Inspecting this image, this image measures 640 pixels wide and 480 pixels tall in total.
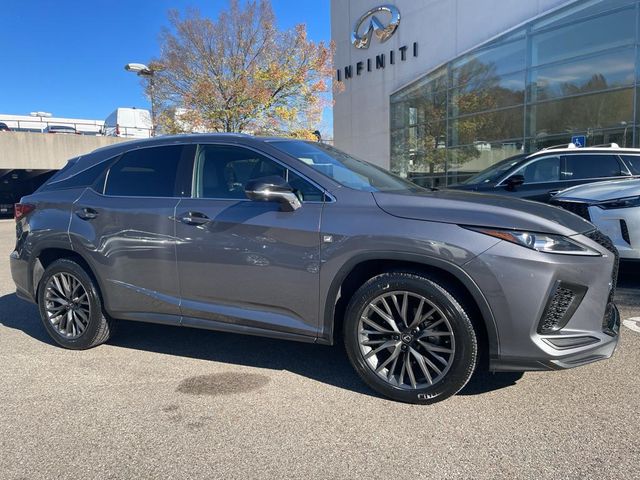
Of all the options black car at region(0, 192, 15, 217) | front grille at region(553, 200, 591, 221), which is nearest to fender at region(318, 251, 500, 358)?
front grille at region(553, 200, 591, 221)

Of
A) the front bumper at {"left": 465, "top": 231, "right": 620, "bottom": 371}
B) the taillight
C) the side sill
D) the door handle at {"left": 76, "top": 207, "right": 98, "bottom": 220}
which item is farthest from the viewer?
the taillight

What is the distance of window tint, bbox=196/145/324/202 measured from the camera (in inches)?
151

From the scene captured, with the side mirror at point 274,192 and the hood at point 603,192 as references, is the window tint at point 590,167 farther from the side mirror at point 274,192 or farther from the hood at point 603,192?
the side mirror at point 274,192

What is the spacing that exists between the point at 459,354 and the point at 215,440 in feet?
4.93

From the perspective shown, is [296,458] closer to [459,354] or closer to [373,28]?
[459,354]

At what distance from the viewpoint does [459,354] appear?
312 cm

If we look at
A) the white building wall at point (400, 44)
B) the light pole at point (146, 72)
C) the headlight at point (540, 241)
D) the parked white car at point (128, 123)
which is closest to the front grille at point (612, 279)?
the headlight at point (540, 241)

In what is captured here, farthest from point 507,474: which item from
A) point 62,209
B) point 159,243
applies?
point 62,209

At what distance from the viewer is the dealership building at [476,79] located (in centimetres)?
1441

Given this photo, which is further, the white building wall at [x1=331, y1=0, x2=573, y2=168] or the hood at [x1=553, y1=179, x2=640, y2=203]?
the white building wall at [x1=331, y1=0, x2=573, y2=168]

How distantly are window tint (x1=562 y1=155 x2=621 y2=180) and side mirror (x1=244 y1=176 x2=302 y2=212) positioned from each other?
19.6 feet

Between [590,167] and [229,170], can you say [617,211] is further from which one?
[229,170]

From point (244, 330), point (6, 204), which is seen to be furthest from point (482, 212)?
point (6, 204)

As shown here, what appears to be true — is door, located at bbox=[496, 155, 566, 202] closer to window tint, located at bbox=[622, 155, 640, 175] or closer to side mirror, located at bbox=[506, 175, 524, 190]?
side mirror, located at bbox=[506, 175, 524, 190]
